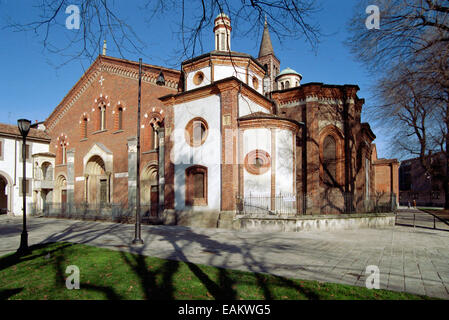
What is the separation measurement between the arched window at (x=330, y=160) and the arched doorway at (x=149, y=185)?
1191 centimetres

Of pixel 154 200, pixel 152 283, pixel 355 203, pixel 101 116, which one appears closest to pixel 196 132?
pixel 154 200

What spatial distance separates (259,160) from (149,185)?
873 centimetres

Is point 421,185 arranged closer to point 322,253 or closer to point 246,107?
point 246,107

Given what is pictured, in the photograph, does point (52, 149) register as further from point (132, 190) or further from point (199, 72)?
point (199, 72)

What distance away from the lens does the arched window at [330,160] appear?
63.3 ft

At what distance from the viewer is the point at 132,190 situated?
66.8 ft

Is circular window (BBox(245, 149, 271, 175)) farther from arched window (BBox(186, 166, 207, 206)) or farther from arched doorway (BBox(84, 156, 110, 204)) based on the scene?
arched doorway (BBox(84, 156, 110, 204))

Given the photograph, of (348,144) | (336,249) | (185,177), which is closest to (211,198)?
(185,177)

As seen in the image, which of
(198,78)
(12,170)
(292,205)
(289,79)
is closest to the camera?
(292,205)

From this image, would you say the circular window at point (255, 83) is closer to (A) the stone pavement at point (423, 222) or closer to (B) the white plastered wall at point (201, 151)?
(B) the white plastered wall at point (201, 151)

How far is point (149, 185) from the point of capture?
66.3ft

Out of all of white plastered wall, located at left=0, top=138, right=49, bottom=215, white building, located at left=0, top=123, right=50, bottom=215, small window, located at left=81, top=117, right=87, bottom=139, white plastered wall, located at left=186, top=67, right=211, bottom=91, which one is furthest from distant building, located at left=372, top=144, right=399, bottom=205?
white plastered wall, located at left=0, top=138, right=49, bottom=215
